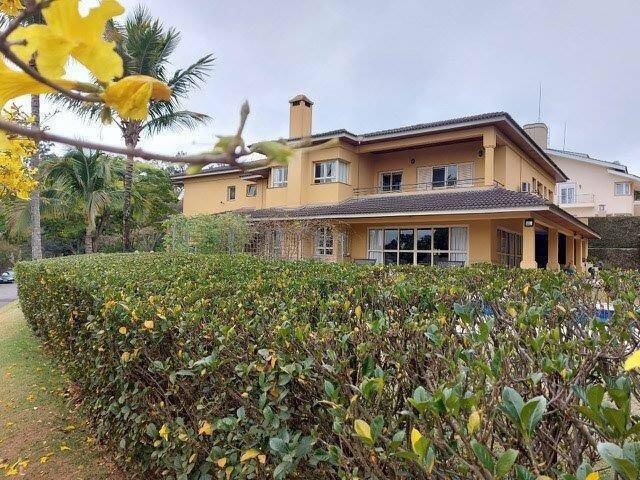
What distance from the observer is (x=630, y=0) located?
16.0 feet

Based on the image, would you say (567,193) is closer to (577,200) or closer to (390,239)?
(577,200)

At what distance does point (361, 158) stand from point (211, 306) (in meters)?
16.1

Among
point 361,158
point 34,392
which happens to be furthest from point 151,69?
point 34,392

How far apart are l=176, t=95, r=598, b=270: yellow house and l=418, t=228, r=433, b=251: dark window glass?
4 cm

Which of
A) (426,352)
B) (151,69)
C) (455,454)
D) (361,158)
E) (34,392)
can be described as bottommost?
(34,392)

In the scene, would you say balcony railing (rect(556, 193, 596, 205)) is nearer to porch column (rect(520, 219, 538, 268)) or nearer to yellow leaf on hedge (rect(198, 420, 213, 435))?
porch column (rect(520, 219, 538, 268))

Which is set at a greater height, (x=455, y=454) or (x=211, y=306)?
(x=211, y=306)

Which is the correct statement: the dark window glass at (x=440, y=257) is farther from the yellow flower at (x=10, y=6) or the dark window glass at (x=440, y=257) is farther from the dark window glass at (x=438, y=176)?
the yellow flower at (x=10, y=6)

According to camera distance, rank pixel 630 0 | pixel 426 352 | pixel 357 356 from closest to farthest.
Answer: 1. pixel 357 356
2. pixel 426 352
3. pixel 630 0

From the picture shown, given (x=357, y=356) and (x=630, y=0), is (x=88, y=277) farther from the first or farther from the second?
(x=630, y=0)

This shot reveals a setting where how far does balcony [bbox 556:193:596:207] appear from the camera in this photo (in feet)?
87.9

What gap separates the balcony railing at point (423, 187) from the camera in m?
15.9

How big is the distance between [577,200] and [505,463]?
103ft

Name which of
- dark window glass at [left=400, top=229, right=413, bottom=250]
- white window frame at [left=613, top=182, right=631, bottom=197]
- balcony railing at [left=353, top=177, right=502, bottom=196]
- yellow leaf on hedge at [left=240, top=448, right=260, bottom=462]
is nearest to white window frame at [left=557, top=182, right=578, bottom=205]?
white window frame at [left=613, top=182, right=631, bottom=197]
